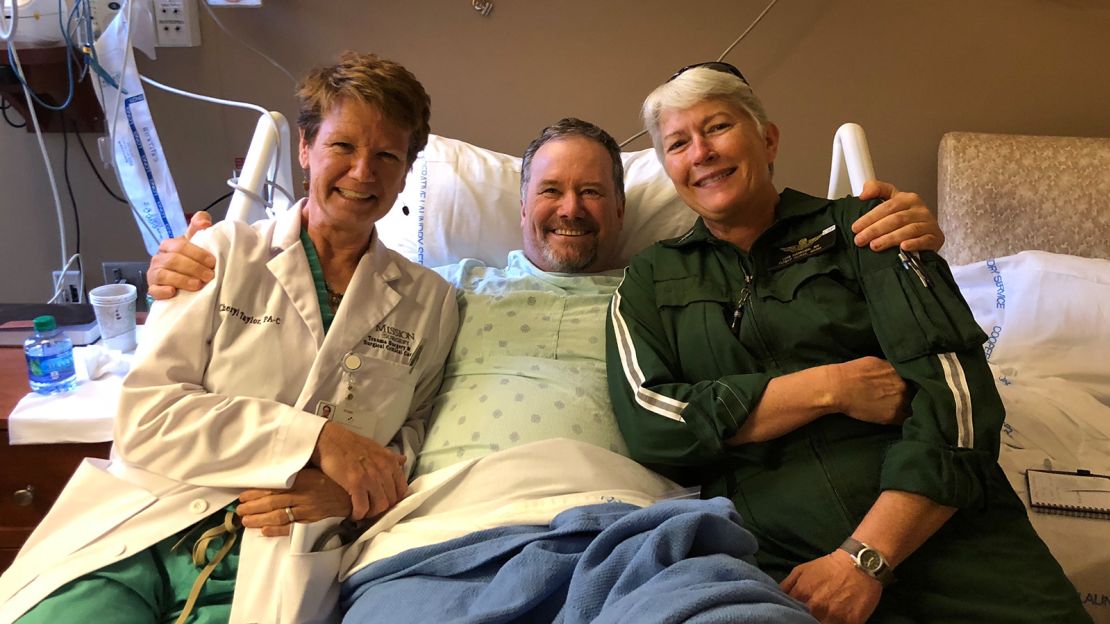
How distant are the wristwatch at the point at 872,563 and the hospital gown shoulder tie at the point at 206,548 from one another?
97 centimetres

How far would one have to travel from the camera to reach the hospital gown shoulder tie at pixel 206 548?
1.14 metres

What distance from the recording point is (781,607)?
851 millimetres

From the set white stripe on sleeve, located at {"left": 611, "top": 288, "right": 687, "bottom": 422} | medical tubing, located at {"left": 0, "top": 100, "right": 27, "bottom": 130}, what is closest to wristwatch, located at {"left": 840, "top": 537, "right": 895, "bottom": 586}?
white stripe on sleeve, located at {"left": 611, "top": 288, "right": 687, "bottom": 422}

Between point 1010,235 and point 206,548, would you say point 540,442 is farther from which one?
point 1010,235

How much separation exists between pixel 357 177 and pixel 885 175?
168 centimetres

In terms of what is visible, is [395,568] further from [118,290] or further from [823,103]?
[823,103]

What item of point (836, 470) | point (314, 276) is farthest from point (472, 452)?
point (836, 470)

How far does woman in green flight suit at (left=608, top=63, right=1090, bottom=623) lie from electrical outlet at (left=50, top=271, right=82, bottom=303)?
6.05 feet

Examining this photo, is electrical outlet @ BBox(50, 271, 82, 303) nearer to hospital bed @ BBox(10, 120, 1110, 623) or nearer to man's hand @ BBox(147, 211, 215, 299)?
hospital bed @ BBox(10, 120, 1110, 623)

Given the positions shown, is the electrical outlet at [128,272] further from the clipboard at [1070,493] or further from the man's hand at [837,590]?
the clipboard at [1070,493]

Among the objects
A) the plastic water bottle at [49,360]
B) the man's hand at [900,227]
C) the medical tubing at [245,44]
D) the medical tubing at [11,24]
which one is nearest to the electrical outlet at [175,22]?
the medical tubing at [245,44]

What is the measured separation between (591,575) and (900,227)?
0.81m

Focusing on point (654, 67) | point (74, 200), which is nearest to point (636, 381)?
point (654, 67)

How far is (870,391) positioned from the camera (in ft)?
4.05
